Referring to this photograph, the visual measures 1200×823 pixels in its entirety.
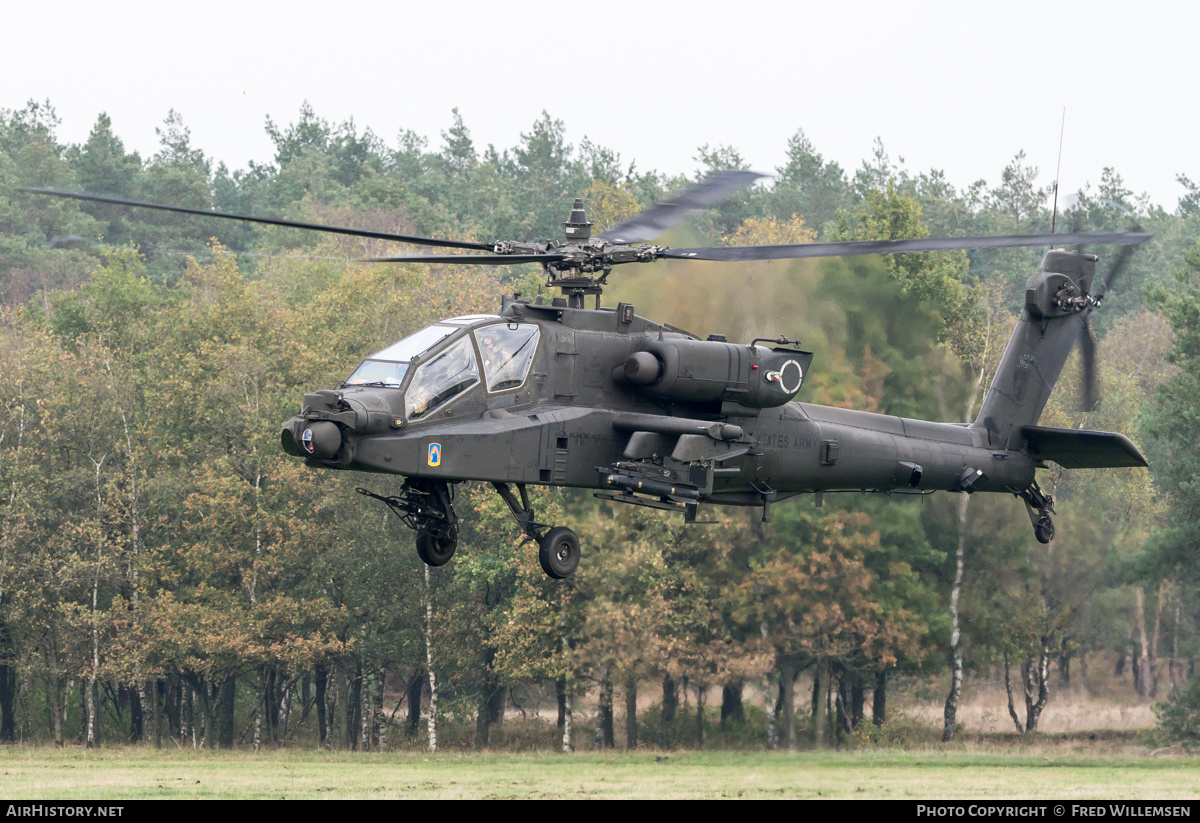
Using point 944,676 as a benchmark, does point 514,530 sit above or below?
above

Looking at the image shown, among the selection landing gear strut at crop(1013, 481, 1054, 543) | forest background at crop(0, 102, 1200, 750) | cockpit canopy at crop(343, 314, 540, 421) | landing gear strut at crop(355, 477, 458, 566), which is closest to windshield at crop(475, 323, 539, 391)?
cockpit canopy at crop(343, 314, 540, 421)

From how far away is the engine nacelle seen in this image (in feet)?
62.2

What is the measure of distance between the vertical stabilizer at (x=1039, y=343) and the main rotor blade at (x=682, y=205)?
6274mm

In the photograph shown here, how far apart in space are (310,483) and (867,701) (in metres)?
18.0

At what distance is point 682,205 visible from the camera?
1992cm

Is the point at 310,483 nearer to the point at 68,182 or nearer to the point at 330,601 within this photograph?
the point at 330,601

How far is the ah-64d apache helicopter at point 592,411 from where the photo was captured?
56.8 feet

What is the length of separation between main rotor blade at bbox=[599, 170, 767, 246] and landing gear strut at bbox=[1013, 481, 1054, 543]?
7.28 metres

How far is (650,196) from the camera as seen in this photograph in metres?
89.8

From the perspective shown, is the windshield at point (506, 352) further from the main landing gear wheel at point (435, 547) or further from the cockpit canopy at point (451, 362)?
A: the main landing gear wheel at point (435, 547)

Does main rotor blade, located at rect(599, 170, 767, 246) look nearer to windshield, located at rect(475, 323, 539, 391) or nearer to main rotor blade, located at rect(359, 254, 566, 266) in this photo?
main rotor blade, located at rect(359, 254, 566, 266)

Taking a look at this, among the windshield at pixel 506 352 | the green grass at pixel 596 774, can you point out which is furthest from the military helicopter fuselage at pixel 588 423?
the green grass at pixel 596 774
